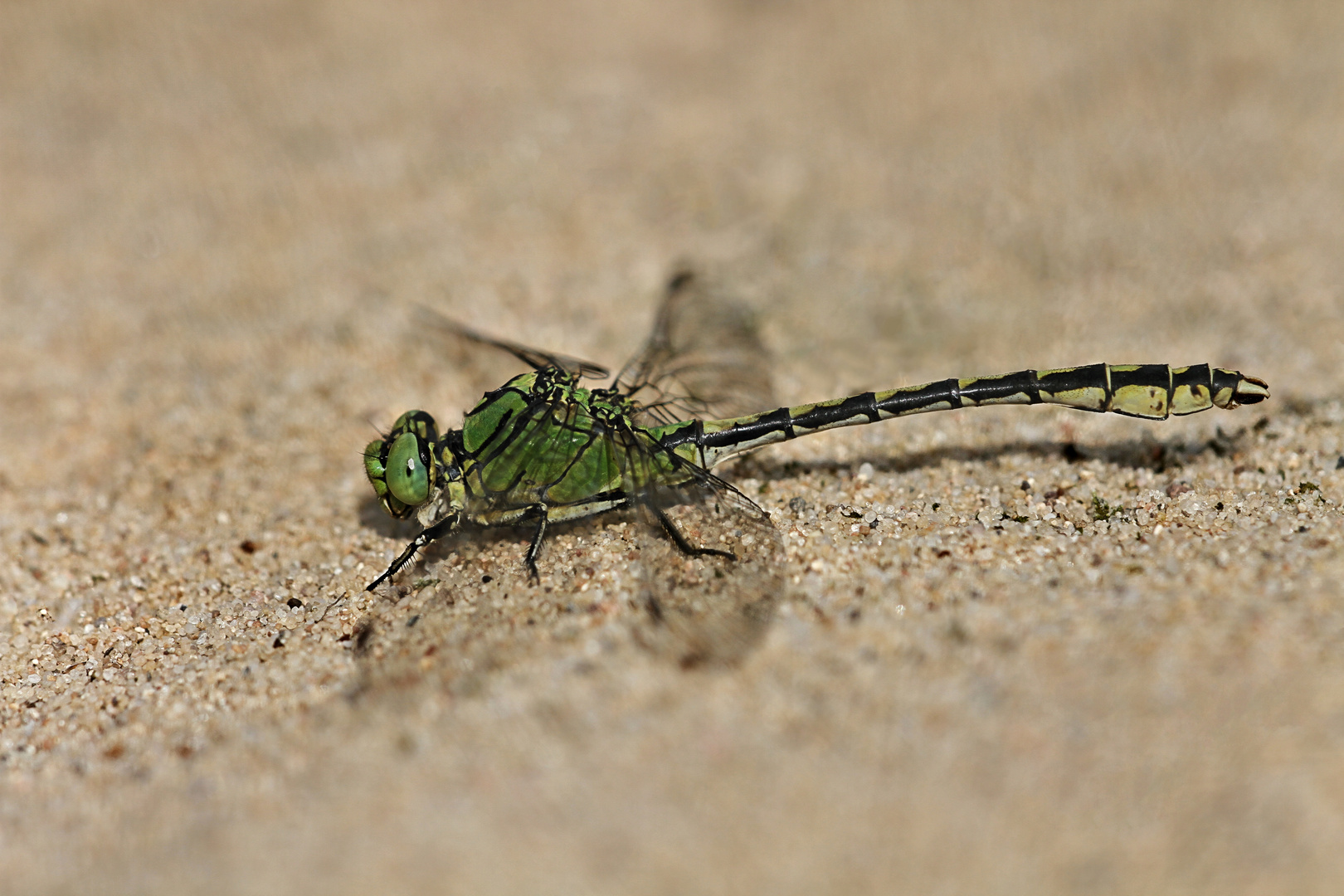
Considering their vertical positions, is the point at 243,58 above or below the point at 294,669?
above

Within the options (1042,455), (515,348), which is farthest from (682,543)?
(1042,455)

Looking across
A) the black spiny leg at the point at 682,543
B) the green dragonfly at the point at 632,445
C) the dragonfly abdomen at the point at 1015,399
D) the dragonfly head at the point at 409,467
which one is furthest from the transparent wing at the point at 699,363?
the dragonfly head at the point at 409,467

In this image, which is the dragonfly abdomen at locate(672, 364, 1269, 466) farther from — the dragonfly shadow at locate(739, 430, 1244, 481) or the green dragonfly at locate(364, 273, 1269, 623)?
the dragonfly shadow at locate(739, 430, 1244, 481)

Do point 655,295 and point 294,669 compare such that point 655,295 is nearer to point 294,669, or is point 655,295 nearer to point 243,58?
point 294,669

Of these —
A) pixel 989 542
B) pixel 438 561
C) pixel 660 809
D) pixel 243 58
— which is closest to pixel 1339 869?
pixel 989 542

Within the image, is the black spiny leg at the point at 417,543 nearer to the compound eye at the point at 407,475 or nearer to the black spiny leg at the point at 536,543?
the compound eye at the point at 407,475

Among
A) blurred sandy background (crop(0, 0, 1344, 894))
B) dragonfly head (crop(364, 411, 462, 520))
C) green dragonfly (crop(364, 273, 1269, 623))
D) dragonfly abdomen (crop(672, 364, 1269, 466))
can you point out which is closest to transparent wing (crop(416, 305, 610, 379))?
green dragonfly (crop(364, 273, 1269, 623))

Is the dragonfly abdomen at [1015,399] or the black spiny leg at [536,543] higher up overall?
the dragonfly abdomen at [1015,399]
